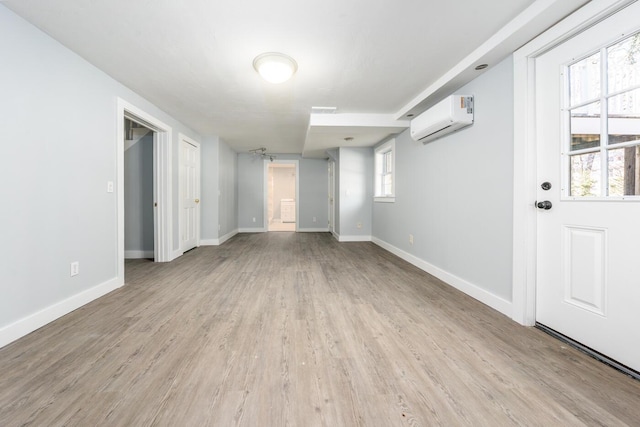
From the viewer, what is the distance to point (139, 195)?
4062 millimetres

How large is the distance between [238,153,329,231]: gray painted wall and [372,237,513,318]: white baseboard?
3.84 meters

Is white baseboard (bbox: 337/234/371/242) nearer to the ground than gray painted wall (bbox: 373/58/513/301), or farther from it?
nearer to the ground

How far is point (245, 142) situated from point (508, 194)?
505 centimetres

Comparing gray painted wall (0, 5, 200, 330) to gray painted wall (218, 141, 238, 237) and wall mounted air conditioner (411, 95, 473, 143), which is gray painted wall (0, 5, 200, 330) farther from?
wall mounted air conditioner (411, 95, 473, 143)

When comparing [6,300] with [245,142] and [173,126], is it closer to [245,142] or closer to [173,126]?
[173,126]

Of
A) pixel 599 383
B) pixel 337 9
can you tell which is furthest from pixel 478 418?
pixel 337 9

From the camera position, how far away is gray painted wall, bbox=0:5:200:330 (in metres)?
1.67

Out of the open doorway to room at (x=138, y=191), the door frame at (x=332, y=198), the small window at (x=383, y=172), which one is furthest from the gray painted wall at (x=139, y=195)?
the small window at (x=383, y=172)

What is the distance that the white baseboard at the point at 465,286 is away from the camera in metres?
2.09

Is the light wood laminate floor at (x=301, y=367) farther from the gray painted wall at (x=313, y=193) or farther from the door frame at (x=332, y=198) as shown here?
the gray painted wall at (x=313, y=193)

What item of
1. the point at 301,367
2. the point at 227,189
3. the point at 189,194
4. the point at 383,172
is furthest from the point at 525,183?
the point at 227,189

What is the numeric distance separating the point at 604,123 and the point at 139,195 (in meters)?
5.12

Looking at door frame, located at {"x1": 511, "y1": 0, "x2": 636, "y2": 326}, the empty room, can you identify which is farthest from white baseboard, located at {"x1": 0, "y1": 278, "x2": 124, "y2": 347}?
door frame, located at {"x1": 511, "y1": 0, "x2": 636, "y2": 326}

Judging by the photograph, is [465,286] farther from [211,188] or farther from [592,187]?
[211,188]
